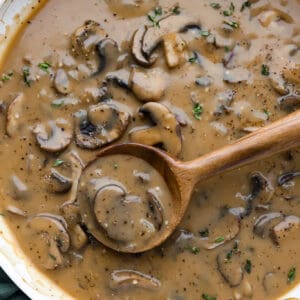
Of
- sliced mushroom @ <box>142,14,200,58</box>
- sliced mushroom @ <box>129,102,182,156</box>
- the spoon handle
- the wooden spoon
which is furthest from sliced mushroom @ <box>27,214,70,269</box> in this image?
sliced mushroom @ <box>142,14,200,58</box>

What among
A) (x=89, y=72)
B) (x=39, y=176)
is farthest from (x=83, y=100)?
(x=39, y=176)

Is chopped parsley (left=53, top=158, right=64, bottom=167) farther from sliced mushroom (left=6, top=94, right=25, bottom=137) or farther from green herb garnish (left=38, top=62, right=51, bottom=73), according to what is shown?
green herb garnish (left=38, top=62, right=51, bottom=73)

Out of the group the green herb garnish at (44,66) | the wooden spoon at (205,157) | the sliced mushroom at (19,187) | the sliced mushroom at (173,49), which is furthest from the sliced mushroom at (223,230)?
the green herb garnish at (44,66)

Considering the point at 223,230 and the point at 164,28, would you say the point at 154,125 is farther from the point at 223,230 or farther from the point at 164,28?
the point at 223,230

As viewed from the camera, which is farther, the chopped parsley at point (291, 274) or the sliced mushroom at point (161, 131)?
the chopped parsley at point (291, 274)

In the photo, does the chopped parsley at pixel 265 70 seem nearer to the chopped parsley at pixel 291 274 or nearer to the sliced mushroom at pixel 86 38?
the sliced mushroom at pixel 86 38
